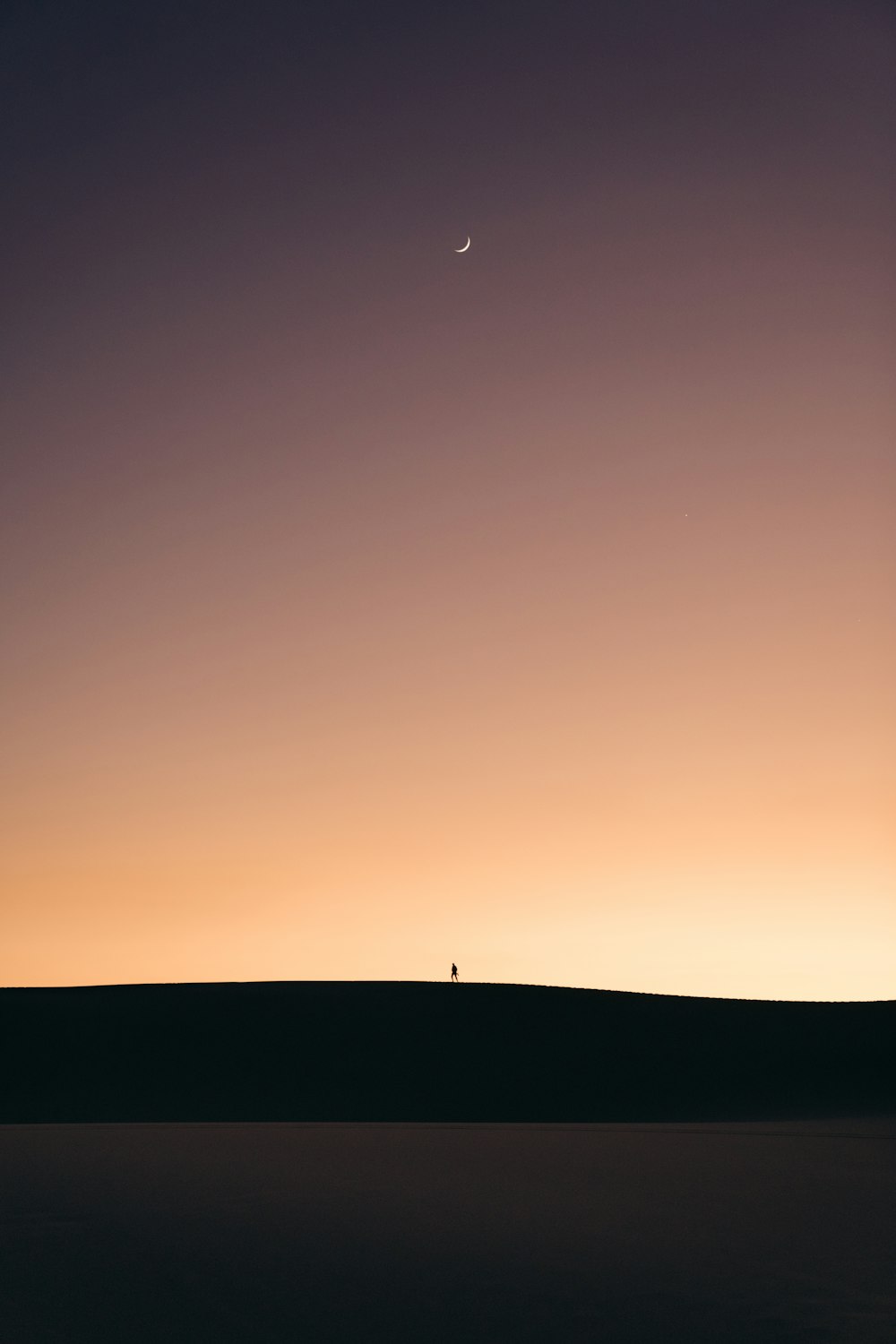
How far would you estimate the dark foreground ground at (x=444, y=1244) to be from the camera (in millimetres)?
6320

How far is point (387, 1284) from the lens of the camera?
7117 mm

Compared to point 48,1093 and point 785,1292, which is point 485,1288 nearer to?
point 785,1292

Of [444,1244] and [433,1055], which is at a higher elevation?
[433,1055]

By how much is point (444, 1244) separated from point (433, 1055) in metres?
22.1

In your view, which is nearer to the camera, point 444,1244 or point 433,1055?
point 444,1244

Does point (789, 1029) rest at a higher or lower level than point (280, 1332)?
higher

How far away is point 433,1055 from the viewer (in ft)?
97.8

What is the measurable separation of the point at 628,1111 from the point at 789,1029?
7.81m

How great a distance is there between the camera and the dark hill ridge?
2578 cm

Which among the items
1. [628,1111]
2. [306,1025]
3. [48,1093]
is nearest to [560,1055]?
[628,1111]

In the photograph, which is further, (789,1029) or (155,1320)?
(789,1029)

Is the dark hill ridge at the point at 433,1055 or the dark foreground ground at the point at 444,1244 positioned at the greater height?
the dark hill ridge at the point at 433,1055

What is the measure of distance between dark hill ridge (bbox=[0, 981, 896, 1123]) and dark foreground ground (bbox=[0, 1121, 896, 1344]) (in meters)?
12.1

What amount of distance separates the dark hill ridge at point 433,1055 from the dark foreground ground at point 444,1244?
1210cm
